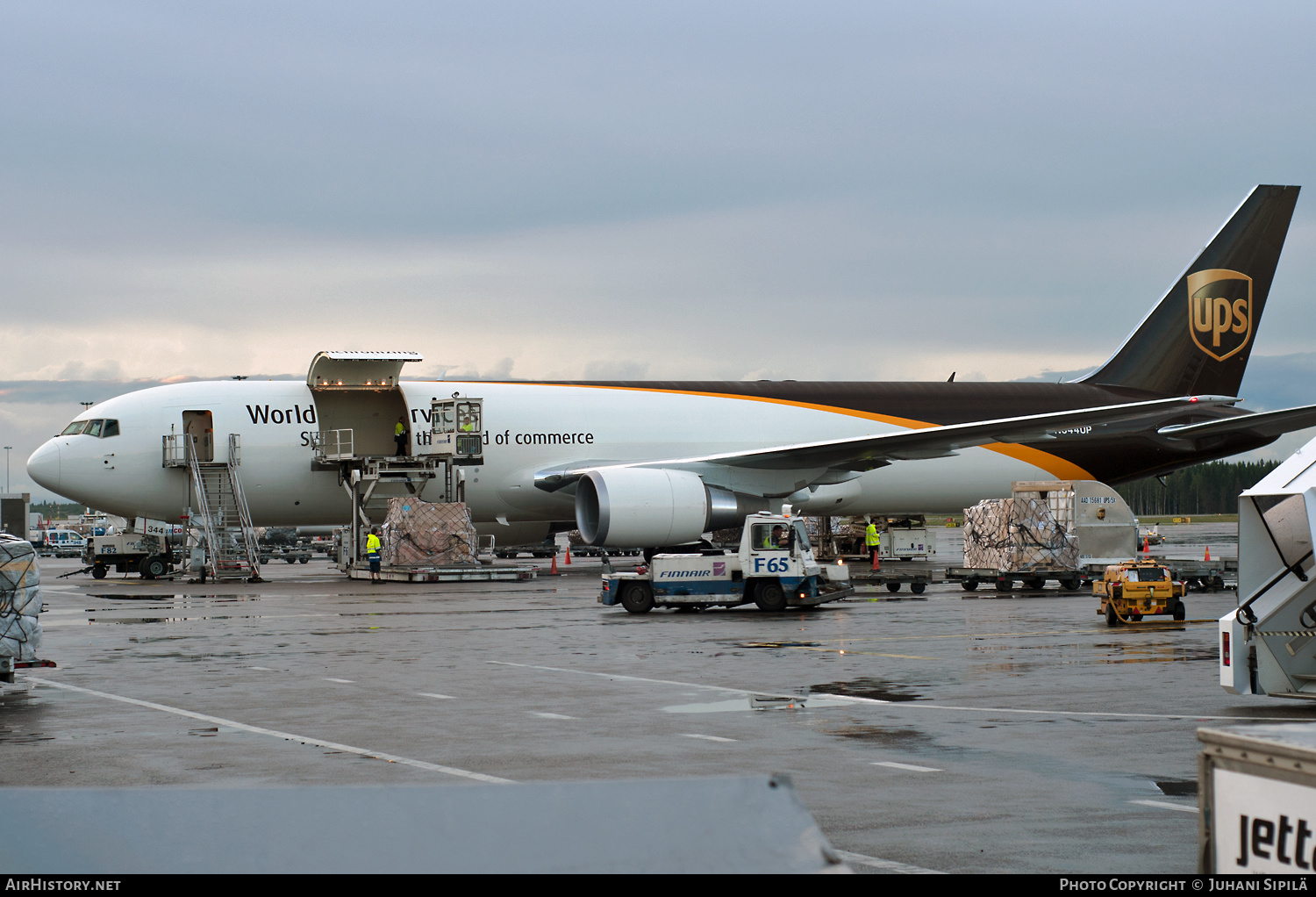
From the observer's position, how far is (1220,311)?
1610 inches

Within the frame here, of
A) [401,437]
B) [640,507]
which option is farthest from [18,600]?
[401,437]

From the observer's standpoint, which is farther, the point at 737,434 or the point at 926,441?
the point at 737,434

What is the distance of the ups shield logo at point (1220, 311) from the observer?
40312 mm

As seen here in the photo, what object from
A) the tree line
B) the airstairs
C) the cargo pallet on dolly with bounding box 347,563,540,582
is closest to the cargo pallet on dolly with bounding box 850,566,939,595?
the cargo pallet on dolly with bounding box 347,563,540,582

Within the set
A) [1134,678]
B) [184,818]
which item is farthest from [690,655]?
[184,818]

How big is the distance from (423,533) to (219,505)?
17.2 feet

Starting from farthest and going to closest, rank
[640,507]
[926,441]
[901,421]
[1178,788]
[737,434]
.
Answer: [901,421] < [737,434] < [926,441] < [640,507] < [1178,788]

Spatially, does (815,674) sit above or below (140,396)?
below

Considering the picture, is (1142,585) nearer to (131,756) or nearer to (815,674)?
(815,674)

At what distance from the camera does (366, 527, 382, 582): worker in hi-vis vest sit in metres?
33.1

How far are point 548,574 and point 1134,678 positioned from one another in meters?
25.7

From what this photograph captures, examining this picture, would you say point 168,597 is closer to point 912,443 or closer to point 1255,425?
point 912,443

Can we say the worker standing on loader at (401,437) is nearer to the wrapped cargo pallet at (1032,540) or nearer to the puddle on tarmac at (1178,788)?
the wrapped cargo pallet at (1032,540)

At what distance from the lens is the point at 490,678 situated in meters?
14.3
